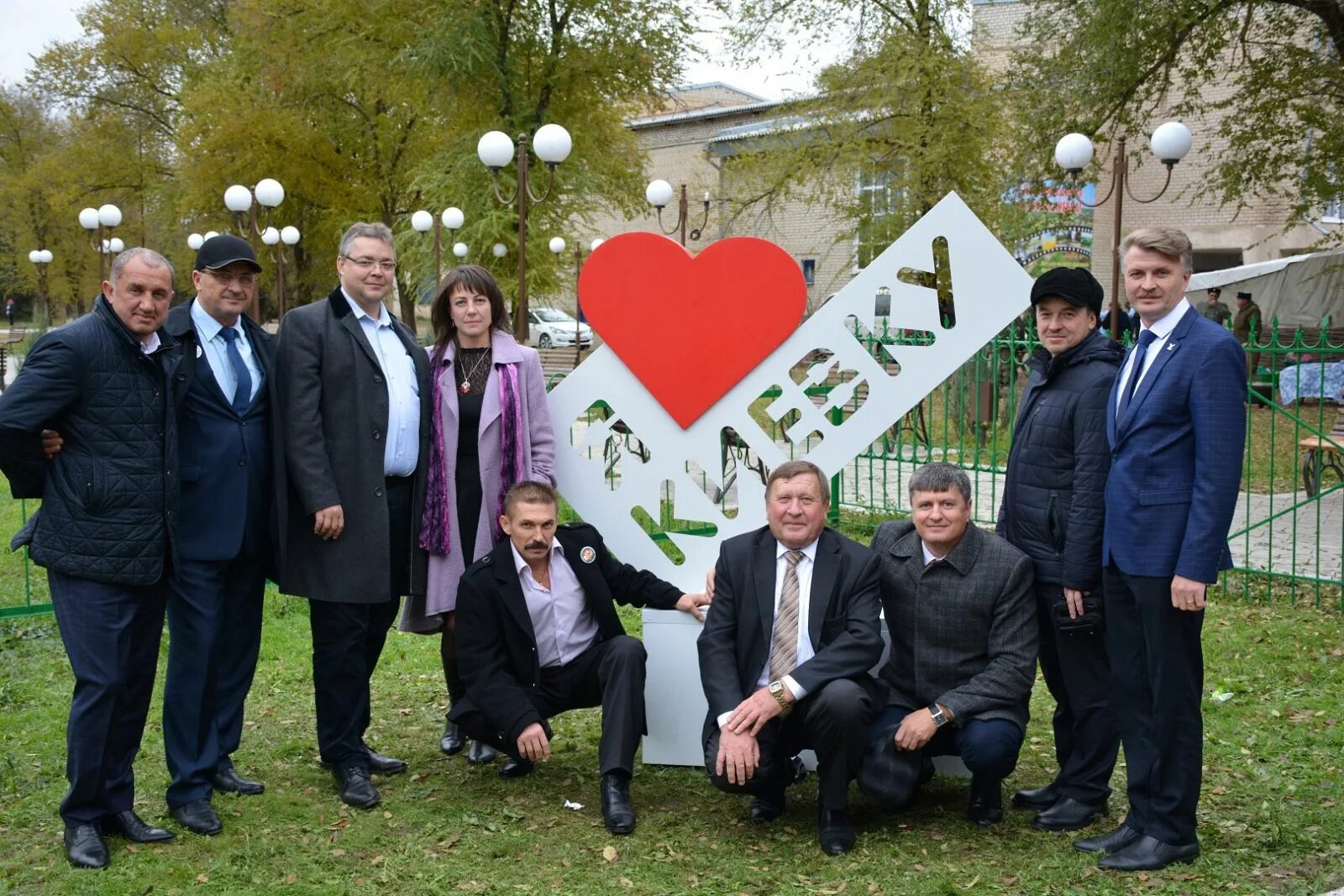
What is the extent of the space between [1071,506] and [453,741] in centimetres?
260

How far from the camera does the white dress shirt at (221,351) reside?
3938mm

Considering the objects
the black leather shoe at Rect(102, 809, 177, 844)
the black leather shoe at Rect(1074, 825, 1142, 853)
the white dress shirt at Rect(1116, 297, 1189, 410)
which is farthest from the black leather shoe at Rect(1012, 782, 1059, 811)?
the black leather shoe at Rect(102, 809, 177, 844)

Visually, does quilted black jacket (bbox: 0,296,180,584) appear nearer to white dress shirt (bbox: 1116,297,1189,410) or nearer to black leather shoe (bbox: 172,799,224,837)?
black leather shoe (bbox: 172,799,224,837)

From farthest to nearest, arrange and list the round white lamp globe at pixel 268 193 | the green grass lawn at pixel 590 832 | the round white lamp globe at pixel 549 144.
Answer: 1. the round white lamp globe at pixel 268 193
2. the round white lamp globe at pixel 549 144
3. the green grass lawn at pixel 590 832

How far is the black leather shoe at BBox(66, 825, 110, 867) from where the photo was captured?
11.8ft

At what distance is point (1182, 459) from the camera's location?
339cm

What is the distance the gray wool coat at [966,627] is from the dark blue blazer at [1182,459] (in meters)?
0.41

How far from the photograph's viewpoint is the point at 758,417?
12.2m

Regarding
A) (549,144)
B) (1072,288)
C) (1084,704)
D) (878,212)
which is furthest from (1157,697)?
(878,212)

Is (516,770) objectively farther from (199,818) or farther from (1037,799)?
(1037,799)

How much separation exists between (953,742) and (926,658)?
0.29 metres

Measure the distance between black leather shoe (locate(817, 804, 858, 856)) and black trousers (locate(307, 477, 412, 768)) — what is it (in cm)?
168

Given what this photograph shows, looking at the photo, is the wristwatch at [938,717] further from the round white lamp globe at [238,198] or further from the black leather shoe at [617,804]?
the round white lamp globe at [238,198]

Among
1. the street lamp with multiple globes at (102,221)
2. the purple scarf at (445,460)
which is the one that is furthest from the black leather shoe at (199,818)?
the street lamp with multiple globes at (102,221)
